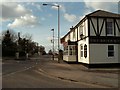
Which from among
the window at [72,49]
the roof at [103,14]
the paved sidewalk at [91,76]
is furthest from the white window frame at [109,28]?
the window at [72,49]

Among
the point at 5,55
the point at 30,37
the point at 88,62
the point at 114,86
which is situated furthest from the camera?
the point at 30,37

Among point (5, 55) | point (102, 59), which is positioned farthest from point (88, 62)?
point (5, 55)

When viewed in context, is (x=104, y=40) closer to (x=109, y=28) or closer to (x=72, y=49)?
(x=109, y=28)

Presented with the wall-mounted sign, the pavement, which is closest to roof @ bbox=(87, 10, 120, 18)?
the wall-mounted sign

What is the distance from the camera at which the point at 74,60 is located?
39375 millimetres

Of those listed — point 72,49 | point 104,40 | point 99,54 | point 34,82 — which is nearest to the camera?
point 34,82

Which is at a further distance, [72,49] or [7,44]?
[7,44]

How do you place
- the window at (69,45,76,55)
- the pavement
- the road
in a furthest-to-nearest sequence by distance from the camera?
the window at (69,45,76,55)
the pavement
the road

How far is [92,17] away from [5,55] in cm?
5263

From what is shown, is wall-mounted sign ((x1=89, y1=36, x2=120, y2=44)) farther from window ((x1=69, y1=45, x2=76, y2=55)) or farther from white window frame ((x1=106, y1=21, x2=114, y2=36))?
window ((x1=69, y1=45, x2=76, y2=55))

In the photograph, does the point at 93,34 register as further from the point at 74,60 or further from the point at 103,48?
the point at 74,60

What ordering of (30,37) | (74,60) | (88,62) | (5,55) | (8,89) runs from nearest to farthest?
(8,89) < (88,62) < (74,60) < (5,55) < (30,37)

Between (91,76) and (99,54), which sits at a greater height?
(99,54)

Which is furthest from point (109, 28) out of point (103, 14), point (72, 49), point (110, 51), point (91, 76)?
point (91, 76)
